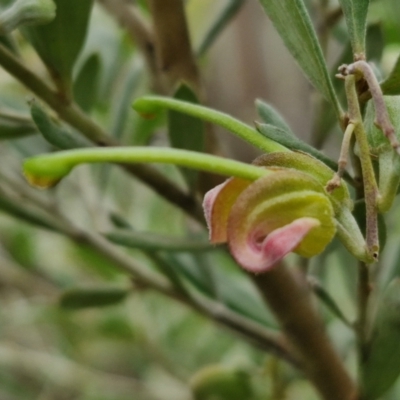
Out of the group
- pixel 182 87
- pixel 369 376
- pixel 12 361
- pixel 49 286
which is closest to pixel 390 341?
pixel 369 376

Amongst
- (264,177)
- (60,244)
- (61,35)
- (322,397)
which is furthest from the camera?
(60,244)

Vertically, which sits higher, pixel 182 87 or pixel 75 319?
pixel 182 87

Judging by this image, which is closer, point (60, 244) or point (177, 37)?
point (177, 37)

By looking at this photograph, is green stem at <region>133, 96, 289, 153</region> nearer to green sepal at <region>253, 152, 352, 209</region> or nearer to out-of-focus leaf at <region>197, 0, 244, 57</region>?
green sepal at <region>253, 152, 352, 209</region>

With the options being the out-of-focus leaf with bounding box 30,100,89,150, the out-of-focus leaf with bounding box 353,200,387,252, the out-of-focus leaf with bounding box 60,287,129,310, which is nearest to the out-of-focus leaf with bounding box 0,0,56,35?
the out-of-focus leaf with bounding box 30,100,89,150

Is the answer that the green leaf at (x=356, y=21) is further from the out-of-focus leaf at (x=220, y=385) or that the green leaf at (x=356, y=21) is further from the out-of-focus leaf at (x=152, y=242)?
the out-of-focus leaf at (x=220, y=385)

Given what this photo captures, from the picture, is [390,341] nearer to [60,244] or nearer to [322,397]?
[322,397]
